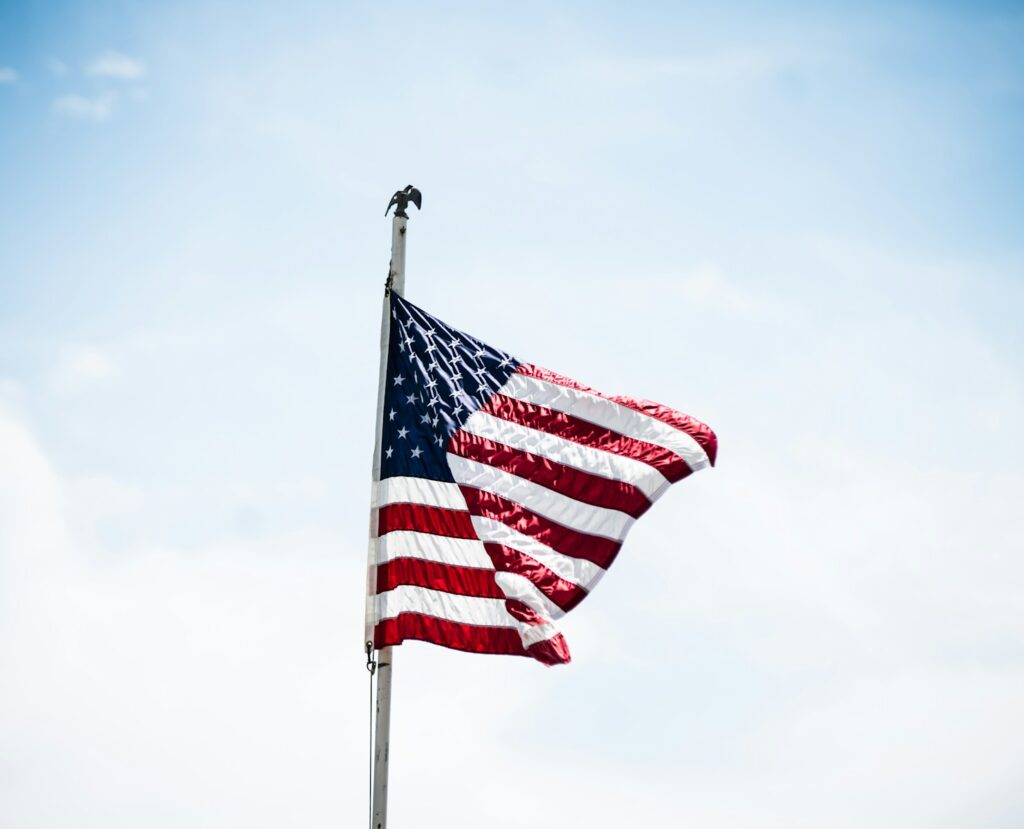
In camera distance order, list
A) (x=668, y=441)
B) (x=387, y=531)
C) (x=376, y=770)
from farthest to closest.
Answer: (x=668, y=441) → (x=387, y=531) → (x=376, y=770)

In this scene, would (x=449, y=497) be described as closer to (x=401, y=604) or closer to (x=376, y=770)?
(x=401, y=604)

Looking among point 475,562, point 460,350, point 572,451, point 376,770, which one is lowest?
point 376,770

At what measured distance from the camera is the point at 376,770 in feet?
50.0

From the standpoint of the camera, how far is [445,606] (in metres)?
16.0

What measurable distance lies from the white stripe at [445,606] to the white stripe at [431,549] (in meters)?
0.43

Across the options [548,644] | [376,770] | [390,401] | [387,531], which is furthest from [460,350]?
[376,770]

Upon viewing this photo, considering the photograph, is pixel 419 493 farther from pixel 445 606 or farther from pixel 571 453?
pixel 571 453

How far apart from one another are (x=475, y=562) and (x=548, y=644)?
1435 millimetres

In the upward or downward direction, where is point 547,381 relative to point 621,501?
upward

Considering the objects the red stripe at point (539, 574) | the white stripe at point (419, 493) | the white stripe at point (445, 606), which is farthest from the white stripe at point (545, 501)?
the white stripe at point (445, 606)

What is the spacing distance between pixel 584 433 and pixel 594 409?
1.23 ft

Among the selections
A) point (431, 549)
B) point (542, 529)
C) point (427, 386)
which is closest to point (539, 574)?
point (542, 529)

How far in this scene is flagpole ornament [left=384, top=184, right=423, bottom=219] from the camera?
17578 millimetres

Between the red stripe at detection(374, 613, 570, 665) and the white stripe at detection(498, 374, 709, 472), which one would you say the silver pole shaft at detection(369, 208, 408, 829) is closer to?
the red stripe at detection(374, 613, 570, 665)
